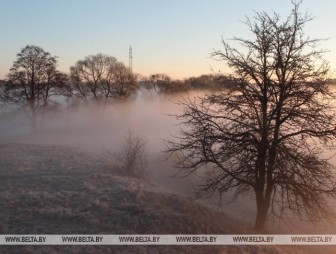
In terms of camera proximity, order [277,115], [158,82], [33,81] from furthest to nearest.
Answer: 1. [158,82]
2. [33,81]
3. [277,115]

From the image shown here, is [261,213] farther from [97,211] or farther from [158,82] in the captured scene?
[158,82]

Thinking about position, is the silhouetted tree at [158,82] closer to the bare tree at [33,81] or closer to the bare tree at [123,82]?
the bare tree at [123,82]

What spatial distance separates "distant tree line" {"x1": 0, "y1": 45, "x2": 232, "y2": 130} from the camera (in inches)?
1914

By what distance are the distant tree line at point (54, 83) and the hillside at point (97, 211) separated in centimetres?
2369

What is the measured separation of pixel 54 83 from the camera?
50.5m

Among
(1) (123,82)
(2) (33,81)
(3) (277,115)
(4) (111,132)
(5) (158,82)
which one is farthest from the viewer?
(5) (158,82)

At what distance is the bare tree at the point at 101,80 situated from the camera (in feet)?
193

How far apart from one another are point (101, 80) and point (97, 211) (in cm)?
4582

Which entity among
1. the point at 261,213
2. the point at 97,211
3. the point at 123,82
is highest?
the point at 123,82

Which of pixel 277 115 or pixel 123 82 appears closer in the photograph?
pixel 277 115

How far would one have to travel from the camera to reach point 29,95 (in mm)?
49750

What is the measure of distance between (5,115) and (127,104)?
23.4m

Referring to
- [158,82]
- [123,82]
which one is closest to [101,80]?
[123,82]

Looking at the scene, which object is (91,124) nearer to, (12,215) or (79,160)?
(79,160)
